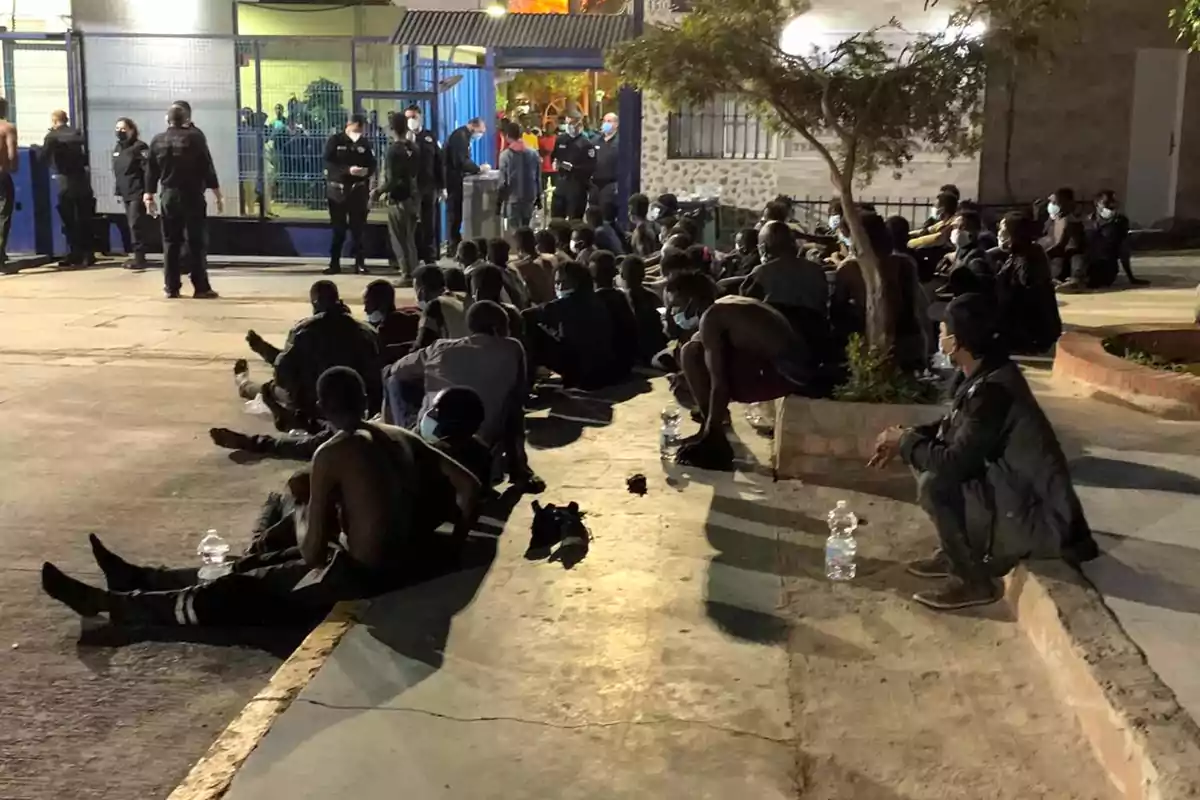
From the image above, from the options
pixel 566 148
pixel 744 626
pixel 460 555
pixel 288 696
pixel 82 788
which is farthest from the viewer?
pixel 566 148

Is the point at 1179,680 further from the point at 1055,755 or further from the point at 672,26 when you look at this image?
the point at 672,26

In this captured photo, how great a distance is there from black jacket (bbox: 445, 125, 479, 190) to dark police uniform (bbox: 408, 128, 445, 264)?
81 centimetres

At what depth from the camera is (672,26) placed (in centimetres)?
760

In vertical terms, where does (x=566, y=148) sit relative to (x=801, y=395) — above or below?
above

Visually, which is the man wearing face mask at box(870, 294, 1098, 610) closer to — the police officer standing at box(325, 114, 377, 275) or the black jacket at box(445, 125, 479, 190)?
the police officer standing at box(325, 114, 377, 275)

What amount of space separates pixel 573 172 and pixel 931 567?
46.7 ft

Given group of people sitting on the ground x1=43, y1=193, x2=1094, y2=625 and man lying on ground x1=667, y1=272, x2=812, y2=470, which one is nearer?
group of people sitting on the ground x1=43, y1=193, x2=1094, y2=625

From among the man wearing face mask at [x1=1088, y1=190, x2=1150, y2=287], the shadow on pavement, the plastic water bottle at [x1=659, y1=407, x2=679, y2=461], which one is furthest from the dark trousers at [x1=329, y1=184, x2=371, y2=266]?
the shadow on pavement

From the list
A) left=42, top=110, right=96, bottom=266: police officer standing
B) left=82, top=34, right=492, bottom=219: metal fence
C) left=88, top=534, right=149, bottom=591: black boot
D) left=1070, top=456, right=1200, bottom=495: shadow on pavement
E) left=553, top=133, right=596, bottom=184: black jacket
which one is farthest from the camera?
left=553, top=133, right=596, bottom=184: black jacket

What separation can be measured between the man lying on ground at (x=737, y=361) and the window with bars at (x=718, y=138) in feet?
42.3

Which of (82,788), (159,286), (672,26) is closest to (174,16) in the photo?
(159,286)

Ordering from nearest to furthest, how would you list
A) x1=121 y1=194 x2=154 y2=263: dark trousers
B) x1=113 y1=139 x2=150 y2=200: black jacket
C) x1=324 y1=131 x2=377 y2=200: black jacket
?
x1=324 y1=131 x2=377 y2=200: black jacket, x1=113 y1=139 x2=150 y2=200: black jacket, x1=121 y1=194 x2=154 y2=263: dark trousers

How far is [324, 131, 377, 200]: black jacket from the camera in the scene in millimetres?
16953

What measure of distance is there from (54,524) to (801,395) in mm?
3980
